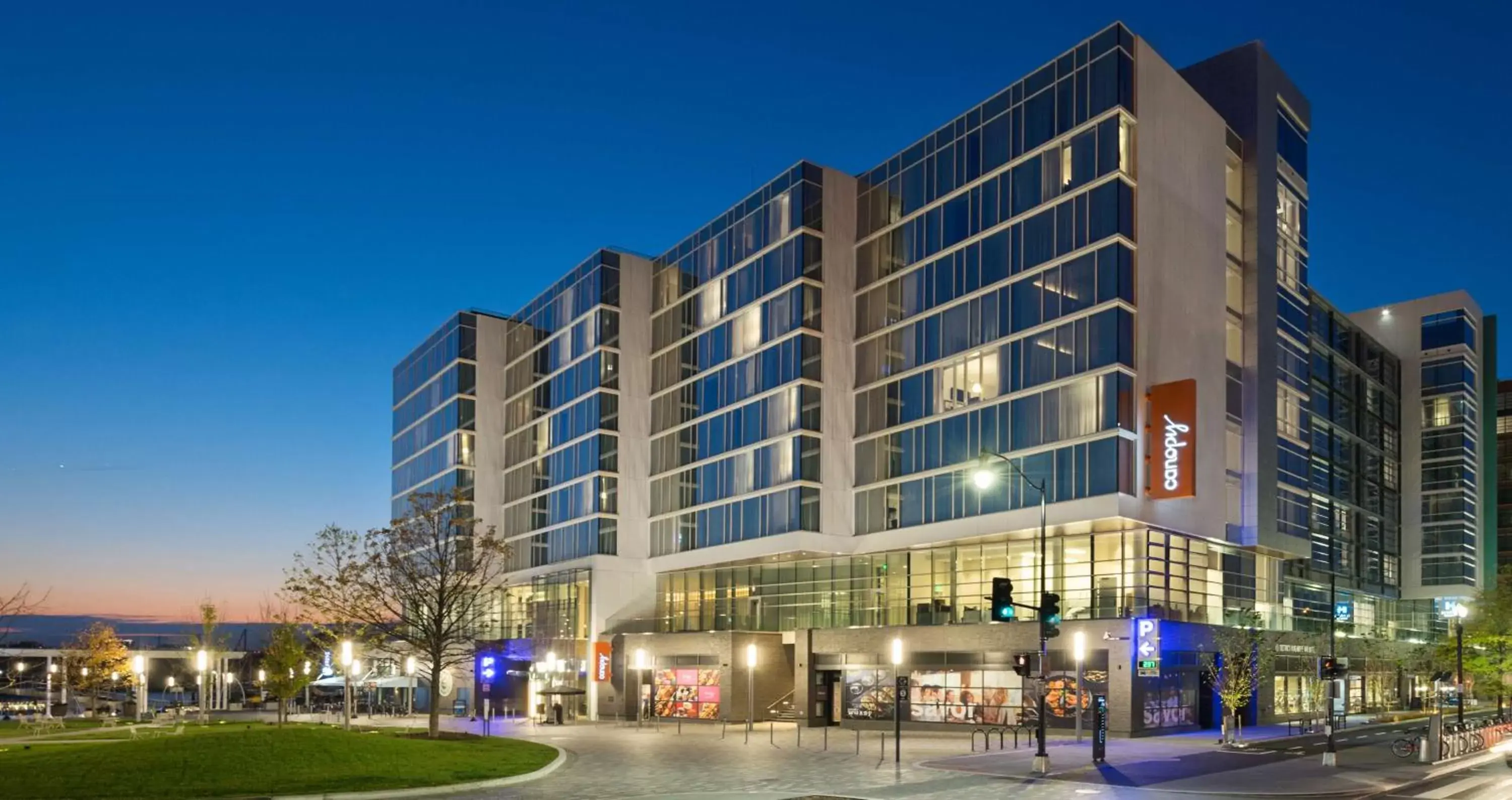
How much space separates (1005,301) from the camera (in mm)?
61781

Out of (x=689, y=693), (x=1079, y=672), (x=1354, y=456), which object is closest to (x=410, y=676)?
(x=689, y=693)

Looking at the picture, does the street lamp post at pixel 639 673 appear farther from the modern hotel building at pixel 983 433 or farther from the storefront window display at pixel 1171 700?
the storefront window display at pixel 1171 700

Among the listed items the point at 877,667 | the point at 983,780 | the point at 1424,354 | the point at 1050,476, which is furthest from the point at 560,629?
the point at 1424,354

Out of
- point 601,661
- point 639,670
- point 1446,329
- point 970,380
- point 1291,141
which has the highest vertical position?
point 1291,141

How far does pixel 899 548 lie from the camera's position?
66875 mm

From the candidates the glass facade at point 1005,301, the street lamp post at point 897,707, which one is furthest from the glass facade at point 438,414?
the street lamp post at point 897,707

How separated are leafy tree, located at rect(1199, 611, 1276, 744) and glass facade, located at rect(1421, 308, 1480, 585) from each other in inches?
1854

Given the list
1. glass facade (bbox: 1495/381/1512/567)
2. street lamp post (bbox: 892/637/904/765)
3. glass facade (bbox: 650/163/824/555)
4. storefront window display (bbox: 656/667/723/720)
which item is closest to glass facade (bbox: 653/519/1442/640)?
glass facade (bbox: 650/163/824/555)

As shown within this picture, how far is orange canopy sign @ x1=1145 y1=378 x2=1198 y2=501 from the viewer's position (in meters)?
55.8

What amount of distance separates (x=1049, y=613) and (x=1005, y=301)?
28638 mm

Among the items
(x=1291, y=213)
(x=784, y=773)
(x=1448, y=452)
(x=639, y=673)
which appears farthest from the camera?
(x=1448, y=452)

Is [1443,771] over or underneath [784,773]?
over

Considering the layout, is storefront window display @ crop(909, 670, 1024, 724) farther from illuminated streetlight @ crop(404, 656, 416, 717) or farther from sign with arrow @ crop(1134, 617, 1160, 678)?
illuminated streetlight @ crop(404, 656, 416, 717)

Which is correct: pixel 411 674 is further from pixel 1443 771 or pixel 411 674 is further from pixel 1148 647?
pixel 1443 771
